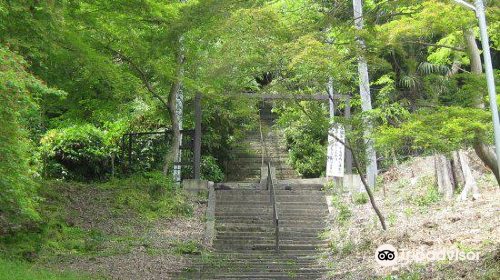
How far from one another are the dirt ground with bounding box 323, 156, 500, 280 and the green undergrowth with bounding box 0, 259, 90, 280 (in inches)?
184

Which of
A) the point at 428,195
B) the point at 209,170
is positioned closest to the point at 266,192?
the point at 209,170

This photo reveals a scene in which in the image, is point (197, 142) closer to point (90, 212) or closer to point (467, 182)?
point (90, 212)

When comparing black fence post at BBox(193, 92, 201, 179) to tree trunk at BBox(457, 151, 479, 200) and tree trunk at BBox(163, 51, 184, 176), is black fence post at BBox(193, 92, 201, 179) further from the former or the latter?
tree trunk at BBox(457, 151, 479, 200)

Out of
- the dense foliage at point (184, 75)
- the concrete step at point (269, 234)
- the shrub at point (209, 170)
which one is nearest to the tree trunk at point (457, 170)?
the dense foliage at point (184, 75)

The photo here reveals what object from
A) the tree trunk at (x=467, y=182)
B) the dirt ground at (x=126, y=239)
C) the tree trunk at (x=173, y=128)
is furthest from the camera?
the tree trunk at (x=173, y=128)

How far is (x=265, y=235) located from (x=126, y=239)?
3.36 metres

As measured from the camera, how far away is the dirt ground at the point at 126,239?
38.1ft

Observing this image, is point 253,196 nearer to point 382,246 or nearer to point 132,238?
point 132,238

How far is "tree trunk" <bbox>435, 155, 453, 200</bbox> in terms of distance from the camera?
1525 centimetres

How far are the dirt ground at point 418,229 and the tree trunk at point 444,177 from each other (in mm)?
249

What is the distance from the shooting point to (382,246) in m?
12.0

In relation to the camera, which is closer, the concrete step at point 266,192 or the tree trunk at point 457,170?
the tree trunk at point 457,170

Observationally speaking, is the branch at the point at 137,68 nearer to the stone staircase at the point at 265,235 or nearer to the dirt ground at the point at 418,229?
the stone staircase at the point at 265,235

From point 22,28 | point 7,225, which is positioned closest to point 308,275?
point 7,225
